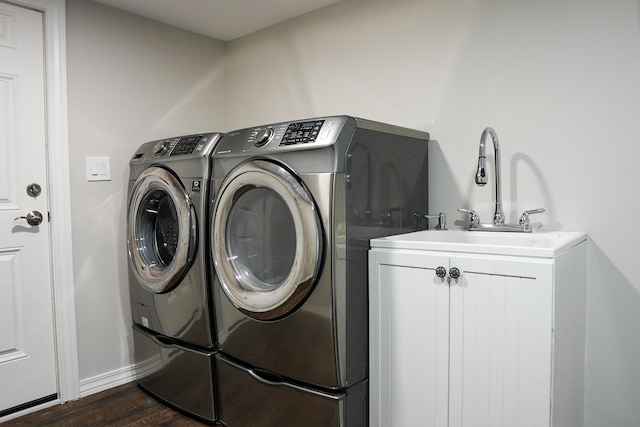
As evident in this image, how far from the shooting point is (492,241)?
1.82 m

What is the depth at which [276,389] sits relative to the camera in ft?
5.93

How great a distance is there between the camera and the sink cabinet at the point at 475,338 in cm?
136

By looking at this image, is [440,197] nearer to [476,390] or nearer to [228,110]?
[476,390]

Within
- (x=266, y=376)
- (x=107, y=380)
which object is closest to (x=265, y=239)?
(x=266, y=376)

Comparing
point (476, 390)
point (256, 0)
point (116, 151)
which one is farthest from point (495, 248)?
point (116, 151)

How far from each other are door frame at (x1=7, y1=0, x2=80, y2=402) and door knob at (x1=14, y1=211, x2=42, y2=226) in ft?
0.19

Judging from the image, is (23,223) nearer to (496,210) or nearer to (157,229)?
(157,229)

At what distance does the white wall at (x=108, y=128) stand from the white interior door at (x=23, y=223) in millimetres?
151

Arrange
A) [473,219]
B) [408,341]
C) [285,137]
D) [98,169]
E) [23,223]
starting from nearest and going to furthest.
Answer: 1. [408,341]
2. [285,137]
3. [473,219]
4. [23,223]
5. [98,169]

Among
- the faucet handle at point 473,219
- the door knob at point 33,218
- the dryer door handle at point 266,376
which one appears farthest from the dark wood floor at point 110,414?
the faucet handle at point 473,219

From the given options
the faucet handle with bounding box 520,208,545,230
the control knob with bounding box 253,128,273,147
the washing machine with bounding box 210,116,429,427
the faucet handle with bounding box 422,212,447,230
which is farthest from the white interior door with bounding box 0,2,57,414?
the faucet handle with bounding box 520,208,545,230

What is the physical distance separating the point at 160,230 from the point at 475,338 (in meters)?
1.66

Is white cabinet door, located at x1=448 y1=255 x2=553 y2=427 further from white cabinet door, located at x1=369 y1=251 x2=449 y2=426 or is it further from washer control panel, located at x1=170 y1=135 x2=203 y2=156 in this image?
washer control panel, located at x1=170 y1=135 x2=203 y2=156

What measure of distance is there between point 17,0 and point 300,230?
1.84 m
